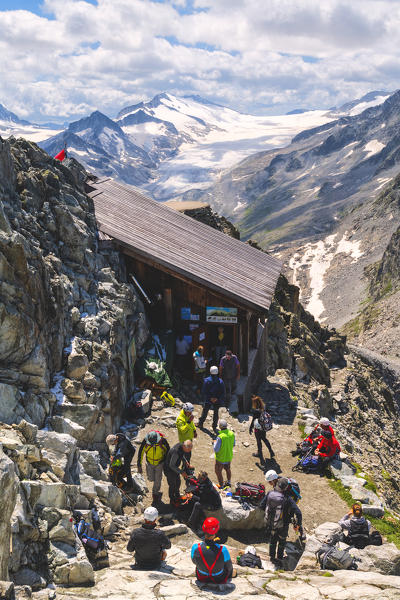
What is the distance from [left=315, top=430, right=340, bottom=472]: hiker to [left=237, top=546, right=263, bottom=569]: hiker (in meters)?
6.36

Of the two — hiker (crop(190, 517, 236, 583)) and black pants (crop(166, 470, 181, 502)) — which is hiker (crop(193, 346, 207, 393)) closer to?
black pants (crop(166, 470, 181, 502))

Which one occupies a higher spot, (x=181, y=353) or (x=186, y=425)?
(x=181, y=353)

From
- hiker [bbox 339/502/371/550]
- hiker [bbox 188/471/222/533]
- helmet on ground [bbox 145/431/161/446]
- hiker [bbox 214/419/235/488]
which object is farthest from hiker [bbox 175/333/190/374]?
hiker [bbox 339/502/371/550]

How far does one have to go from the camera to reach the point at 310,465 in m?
18.0

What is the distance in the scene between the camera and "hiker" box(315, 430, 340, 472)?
17969 mm

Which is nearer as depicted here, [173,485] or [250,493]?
[173,485]

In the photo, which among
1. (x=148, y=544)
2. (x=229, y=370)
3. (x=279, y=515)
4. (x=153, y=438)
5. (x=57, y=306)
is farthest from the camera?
(x=229, y=370)

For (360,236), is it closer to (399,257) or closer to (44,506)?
(399,257)

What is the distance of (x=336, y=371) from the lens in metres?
42.5

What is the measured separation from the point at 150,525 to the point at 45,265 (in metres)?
8.37

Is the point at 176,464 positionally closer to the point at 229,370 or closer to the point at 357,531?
the point at 357,531

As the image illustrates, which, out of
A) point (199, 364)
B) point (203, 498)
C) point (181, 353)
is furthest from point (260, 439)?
point (181, 353)

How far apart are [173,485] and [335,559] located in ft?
14.2

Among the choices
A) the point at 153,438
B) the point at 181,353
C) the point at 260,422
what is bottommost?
the point at 260,422
